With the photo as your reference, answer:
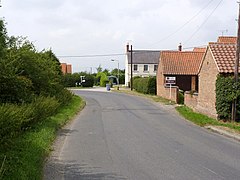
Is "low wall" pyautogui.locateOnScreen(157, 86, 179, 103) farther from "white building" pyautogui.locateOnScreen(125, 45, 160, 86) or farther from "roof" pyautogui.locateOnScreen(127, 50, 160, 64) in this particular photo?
"roof" pyautogui.locateOnScreen(127, 50, 160, 64)

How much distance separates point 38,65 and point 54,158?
40.0 feet

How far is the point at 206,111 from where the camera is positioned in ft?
77.5

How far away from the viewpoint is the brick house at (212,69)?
21.6 m

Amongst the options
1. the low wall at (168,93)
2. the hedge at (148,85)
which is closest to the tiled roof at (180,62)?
the low wall at (168,93)

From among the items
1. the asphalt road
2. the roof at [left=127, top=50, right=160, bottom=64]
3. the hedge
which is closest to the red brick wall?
the asphalt road

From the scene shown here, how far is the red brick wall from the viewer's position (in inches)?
876

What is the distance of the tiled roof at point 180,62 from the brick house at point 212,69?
19637mm

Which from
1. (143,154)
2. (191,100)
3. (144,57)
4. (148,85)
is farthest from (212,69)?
(144,57)

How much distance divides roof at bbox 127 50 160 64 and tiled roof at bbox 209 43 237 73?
61117mm

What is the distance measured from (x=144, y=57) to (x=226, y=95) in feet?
219

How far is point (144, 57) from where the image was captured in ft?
283

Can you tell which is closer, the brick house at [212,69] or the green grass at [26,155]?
the green grass at [26,155]

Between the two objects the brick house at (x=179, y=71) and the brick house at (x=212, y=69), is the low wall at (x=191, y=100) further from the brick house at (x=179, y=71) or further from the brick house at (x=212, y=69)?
the brick house at (x=179, y=71)

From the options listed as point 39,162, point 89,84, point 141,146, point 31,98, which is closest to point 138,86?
point 89,84
